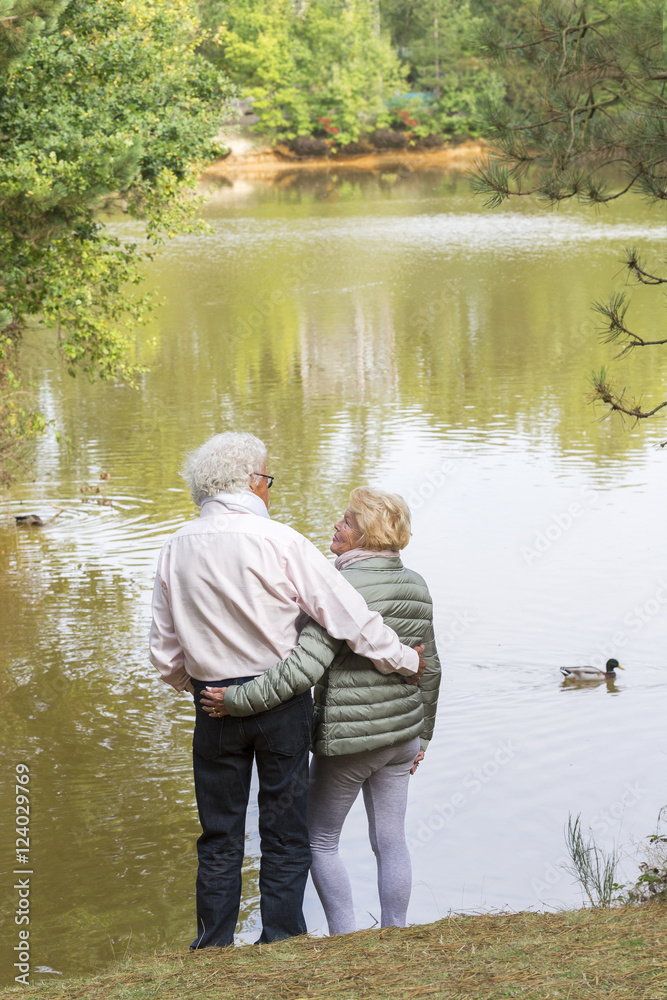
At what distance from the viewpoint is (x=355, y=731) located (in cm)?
315

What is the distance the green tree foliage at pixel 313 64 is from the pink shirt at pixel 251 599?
185ft

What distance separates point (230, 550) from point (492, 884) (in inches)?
86.5

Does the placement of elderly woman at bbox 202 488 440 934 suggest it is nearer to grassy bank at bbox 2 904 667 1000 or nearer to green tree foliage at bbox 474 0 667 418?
grassy bank at bbox 2 904 667 1000

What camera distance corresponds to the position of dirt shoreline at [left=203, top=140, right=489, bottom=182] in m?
53.4

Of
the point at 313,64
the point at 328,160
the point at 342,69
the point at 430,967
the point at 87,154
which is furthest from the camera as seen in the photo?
the point at 313,64

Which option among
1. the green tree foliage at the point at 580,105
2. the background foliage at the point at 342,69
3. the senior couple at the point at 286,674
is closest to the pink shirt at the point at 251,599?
the senior couple at the point at 286,674

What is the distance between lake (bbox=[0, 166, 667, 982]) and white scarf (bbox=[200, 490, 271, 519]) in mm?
1683

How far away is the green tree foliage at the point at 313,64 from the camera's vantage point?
2247 inches

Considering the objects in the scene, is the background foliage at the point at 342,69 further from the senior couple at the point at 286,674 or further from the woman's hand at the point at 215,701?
the woman's hand at the point at 215,701

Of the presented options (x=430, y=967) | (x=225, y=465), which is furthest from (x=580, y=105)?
(x=430, y=967)

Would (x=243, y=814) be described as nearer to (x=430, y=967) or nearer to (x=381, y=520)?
(x=430, y=967)

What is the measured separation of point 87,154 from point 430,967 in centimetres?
765

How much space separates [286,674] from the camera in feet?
9.87

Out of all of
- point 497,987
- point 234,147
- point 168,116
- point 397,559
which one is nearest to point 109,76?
point 168,116
